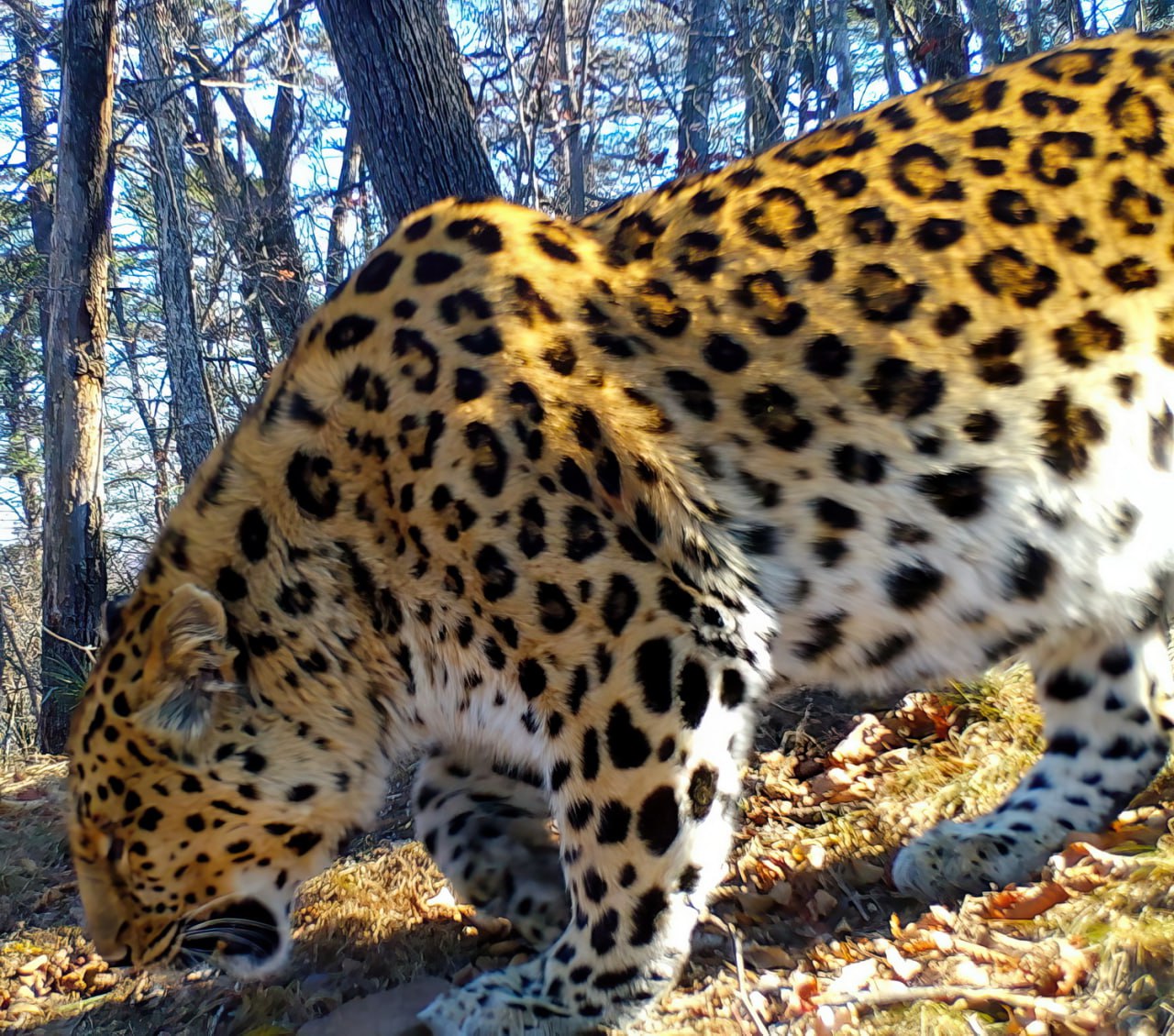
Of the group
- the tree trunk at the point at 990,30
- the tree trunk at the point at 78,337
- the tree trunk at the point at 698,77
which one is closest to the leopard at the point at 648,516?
the tree trunk at the point at 78,337

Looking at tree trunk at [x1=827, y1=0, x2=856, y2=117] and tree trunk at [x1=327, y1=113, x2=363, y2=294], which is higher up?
tree trunk at [x1=327, y1=113, x2=363, y2=294]

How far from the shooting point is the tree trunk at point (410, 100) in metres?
4.84

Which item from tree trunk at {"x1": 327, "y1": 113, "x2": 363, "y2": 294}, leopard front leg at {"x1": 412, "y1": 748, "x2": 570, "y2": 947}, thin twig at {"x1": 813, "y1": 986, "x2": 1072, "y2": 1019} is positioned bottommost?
thin twig at {"x1": 813, "y1": 986, "x2": 1072, "y2": 1019}

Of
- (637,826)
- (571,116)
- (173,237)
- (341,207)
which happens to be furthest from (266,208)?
(637,826)

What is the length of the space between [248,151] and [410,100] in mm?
11198

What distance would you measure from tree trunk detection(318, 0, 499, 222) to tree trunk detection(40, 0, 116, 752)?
139 inches

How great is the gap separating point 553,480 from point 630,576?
0.89ft

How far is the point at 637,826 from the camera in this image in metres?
2.40

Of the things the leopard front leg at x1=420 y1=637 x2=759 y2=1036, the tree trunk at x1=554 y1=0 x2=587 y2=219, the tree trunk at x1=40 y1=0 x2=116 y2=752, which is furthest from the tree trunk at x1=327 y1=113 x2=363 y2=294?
the leopard front leg at x1=420 y1=637 x2=759 y2=1036

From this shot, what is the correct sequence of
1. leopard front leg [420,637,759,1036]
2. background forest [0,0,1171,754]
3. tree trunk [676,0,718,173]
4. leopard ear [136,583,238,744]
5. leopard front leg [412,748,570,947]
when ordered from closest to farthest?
leopard front leg [420,637,759,1036]
leopard ear [136,583,238,744]
leopard front leg [412,748,570,947]
background forest [0,0,1171,754]
tree trunk [676,0,718,173]

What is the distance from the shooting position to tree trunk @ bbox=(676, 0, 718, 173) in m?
10.9

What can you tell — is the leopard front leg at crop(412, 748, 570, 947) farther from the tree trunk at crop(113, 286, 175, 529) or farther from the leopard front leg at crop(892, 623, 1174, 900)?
the tree trunk at crop(113, 286, 175, 529)

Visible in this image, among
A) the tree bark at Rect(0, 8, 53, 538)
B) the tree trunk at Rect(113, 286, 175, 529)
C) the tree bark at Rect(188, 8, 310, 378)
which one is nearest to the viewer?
the tree bark at Rect(188, 8, 310, 378)

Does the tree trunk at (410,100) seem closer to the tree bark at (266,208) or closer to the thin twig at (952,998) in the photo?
the thin twig at (952,998)
